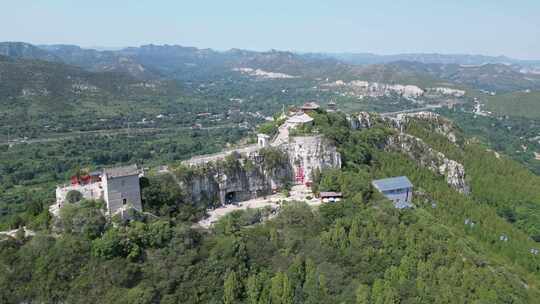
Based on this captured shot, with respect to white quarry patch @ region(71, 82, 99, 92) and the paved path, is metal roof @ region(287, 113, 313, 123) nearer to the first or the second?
the paved path

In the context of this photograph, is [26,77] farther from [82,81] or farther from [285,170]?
[285,170]

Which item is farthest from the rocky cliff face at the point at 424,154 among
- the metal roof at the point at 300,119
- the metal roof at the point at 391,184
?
the metal roof at the point at 391,184

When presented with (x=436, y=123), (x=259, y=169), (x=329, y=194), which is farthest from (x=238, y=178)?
(x=436, y=123)

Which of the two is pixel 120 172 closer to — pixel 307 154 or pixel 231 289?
pixel 231 289

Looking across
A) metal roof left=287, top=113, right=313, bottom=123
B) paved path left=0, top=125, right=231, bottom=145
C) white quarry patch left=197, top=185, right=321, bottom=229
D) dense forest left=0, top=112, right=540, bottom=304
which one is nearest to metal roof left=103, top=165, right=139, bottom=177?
dense forest left=0, top=112, right=540, bottom=304

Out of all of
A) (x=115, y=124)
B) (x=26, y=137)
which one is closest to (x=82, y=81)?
(x=115, y=124)

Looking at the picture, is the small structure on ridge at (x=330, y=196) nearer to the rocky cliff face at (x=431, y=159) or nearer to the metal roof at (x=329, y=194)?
the metal roof at (x=329, y=194)
